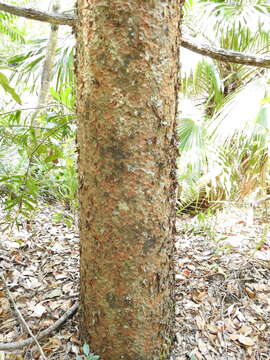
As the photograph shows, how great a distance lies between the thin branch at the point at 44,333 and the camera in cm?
94

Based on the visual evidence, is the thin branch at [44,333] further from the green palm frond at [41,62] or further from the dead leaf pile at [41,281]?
the green palm frond at [41,62]

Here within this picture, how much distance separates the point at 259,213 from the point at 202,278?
3.61 ft

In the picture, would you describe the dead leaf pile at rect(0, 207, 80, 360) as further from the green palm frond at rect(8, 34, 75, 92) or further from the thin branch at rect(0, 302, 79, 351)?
the green palm frond at rect(8, 34, 75, 92)

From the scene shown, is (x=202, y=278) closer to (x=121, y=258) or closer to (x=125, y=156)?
(x=121, y=258)

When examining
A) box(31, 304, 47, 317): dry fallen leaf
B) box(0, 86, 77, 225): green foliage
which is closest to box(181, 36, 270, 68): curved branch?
box(0, 86, 77, 225): green foliage

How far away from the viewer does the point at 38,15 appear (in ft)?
2.94

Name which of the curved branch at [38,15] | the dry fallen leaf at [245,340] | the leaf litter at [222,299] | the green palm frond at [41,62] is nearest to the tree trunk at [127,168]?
the curved branch at [38,15]

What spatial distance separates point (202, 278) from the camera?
1410 mm

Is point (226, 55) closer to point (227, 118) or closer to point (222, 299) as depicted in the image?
point (222, 299)

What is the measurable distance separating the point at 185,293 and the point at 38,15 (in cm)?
114

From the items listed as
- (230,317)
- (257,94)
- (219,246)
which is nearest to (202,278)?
(230,317)

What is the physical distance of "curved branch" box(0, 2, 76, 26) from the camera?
2.88ft

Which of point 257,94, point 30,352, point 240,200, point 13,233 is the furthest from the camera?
point 240,200

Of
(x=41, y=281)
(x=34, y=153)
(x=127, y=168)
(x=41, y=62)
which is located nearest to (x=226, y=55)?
(x=127, y=168)
